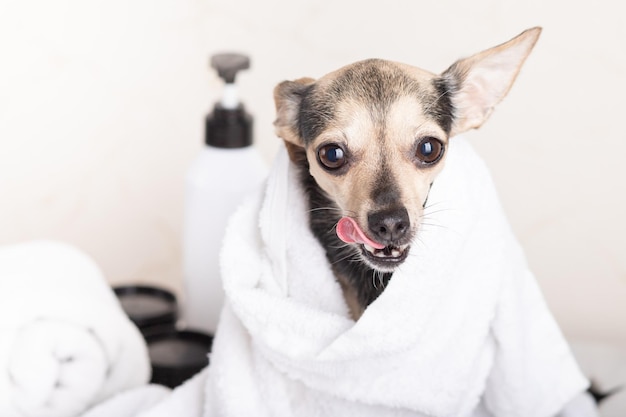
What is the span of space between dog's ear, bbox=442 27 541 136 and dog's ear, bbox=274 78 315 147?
7.5 inches

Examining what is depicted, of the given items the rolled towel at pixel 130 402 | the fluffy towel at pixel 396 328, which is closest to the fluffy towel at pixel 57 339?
the rolled towel at pixel 130 402

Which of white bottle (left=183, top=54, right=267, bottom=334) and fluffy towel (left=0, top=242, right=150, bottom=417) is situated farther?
white bottle (left=183, top=54, right=267, bottom=334)

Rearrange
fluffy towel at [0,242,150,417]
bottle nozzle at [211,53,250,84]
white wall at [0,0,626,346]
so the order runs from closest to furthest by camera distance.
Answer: fluffy towel at [0,242,150,417]
bottle nozzle at [211,53,250,84]
white wall at [0,0,626,346]

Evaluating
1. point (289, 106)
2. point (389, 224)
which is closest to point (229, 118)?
point (289, 106)

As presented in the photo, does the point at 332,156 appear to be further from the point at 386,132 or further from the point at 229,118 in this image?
the point at 229,118

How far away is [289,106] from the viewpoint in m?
1.07

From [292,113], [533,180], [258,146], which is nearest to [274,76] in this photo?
[258,146]

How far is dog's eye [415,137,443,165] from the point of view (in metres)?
0.99

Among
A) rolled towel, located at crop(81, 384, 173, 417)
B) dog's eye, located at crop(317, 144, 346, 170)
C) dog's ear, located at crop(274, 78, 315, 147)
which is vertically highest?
dog's ear, located at crop(274, 78, 315, 147)

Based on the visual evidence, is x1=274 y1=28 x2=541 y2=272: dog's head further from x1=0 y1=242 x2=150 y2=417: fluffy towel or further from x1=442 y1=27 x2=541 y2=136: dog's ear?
x1=0 y1=242 x2=150 y2=417: fluffy towel

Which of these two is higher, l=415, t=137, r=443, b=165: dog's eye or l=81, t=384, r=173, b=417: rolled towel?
l=415, t=137, r=443, b=165: dog's eye

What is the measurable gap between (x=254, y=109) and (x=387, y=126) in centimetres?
85

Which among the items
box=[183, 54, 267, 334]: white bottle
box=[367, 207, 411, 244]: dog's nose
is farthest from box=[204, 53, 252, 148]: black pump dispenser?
box=[367, 207, 411, 244]: dog's nose

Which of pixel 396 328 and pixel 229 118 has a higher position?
pixel 229 118
